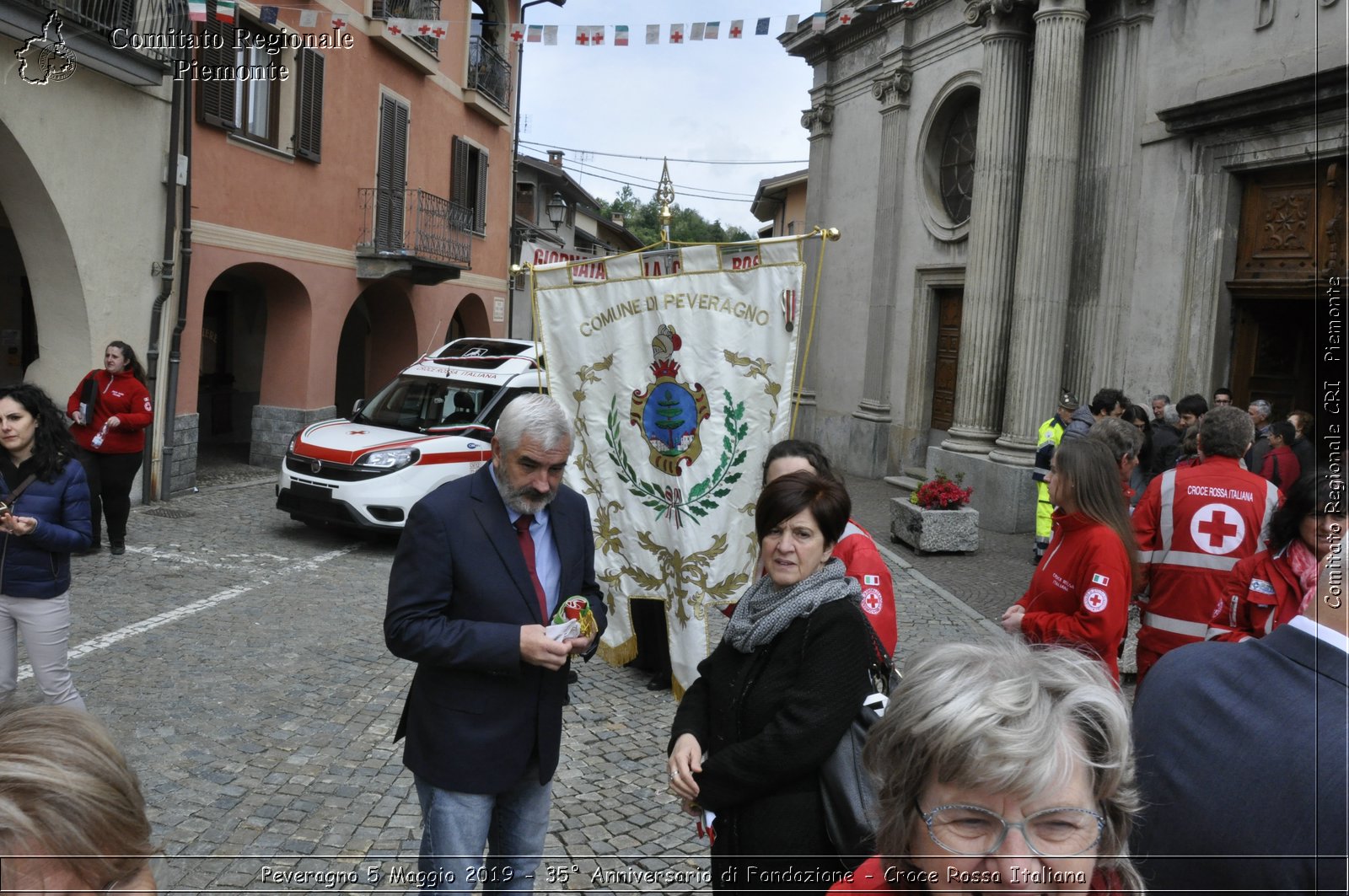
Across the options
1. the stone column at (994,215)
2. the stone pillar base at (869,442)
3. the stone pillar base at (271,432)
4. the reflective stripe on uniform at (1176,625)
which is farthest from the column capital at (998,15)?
the stone pillar base at (271,432)

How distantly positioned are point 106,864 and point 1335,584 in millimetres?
→ 1828

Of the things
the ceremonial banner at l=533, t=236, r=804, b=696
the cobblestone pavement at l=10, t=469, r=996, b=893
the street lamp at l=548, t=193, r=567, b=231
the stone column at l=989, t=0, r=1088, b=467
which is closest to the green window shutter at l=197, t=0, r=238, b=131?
the cobblestone pavement at l=10, t=469, r=996, b=893

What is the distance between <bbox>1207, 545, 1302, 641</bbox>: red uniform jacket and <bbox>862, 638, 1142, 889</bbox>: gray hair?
8.24 feet

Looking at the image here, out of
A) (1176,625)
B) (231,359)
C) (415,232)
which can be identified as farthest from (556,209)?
(1176,625)

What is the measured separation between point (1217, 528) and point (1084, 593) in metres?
1.25

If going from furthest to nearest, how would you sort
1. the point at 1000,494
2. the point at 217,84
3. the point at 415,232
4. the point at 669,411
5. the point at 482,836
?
the point at 415,232 < the point at 1000,494 < the point at 217,84 < the point at 669,411 < the point at 482,836

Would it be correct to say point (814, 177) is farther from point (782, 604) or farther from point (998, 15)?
point (782, 604)

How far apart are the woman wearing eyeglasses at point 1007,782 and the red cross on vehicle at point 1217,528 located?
130 inches

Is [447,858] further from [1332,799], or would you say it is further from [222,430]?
[222,430]

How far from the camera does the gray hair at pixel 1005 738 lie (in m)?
1.44

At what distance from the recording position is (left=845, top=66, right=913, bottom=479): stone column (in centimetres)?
1714

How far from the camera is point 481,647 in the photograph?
2.68 meters

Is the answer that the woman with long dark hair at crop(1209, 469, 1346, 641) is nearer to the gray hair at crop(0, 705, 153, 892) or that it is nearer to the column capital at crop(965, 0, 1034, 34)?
the gray hair at crop(0, 705, 153, 892)

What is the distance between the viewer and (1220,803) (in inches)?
63.4
